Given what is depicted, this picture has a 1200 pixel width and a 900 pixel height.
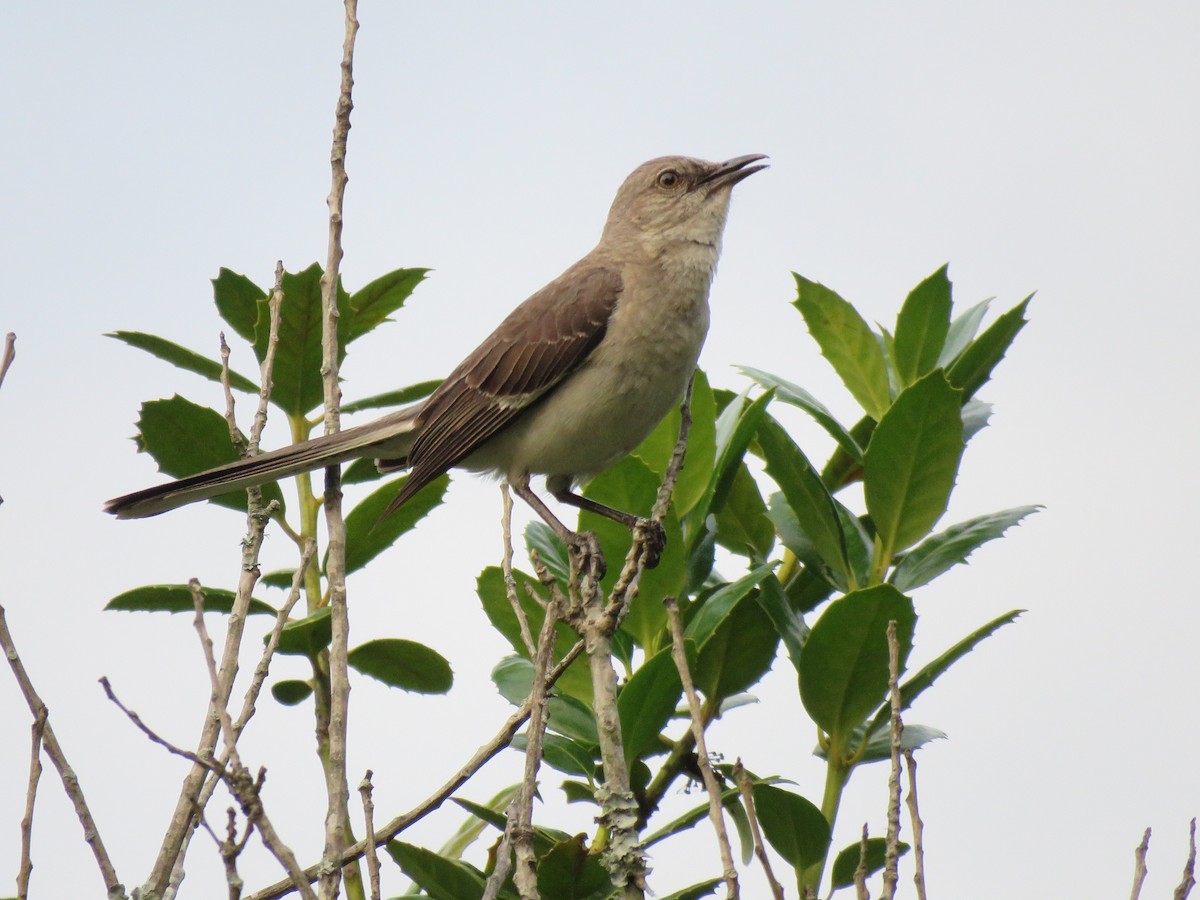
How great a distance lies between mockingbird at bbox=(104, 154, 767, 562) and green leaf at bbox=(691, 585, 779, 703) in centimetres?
119

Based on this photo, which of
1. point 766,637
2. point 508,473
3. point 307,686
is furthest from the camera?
point 508,473

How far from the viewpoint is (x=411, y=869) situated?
10.4 feet

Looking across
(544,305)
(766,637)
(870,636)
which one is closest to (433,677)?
(766,637)

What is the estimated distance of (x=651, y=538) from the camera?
317 centimetres

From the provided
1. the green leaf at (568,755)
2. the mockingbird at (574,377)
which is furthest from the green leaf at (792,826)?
the mockingbird at (574,377)

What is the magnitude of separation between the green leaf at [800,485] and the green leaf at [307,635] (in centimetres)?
122

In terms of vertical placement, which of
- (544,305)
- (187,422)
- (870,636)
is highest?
(544,305)

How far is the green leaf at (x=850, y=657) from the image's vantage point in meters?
3.16

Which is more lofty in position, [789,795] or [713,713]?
[713,713]

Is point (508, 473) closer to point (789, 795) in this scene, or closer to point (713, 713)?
point (713, 713)

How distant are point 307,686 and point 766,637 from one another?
4.31ft

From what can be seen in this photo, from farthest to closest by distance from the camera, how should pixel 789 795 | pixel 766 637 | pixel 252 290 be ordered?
pixel 252 290, pixel 766 637, pixel 789 795

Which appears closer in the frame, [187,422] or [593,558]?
[593,558]

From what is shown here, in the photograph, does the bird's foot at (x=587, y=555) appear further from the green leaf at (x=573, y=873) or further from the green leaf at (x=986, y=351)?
the green leaf at (x=986, y=351)
